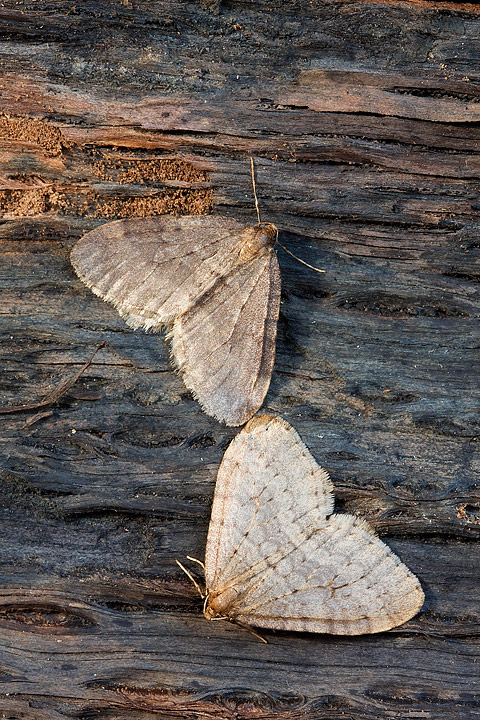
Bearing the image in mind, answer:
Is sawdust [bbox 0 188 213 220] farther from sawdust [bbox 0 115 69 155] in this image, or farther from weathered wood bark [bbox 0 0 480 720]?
sawdust [bbox 0 115 69 155]

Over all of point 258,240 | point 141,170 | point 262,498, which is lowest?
point 262,498

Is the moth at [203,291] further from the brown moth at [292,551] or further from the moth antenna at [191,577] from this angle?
the moth antenna at [191,577]

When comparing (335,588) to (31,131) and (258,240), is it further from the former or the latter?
(31,131)

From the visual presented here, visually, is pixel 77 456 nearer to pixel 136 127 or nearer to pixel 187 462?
pixel 187 462

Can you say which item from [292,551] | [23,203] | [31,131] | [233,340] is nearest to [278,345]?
[233,340]

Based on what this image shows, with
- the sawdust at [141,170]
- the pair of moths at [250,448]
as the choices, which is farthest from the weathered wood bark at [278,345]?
the pair of moths at [250,448]

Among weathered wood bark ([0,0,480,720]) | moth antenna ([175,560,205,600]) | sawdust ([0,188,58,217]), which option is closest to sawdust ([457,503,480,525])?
weathered wood bark ([0,0,480,720])
